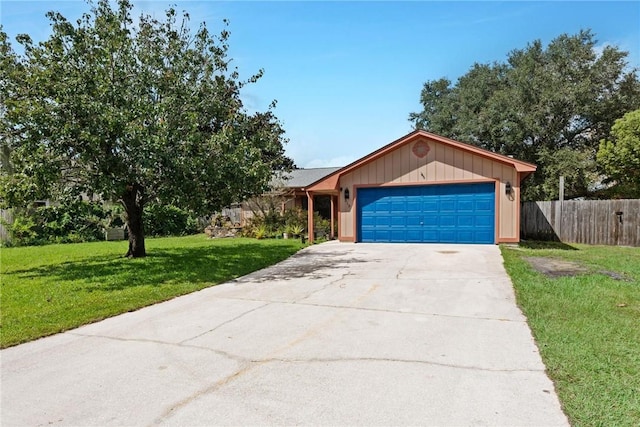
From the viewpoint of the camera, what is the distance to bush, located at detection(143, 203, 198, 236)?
21.0 meters

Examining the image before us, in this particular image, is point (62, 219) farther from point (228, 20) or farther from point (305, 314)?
point (305, 314)

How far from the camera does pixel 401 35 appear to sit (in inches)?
447

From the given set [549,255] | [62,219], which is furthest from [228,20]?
[62,219]

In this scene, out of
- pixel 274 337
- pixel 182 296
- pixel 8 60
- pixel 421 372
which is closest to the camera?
pixel 421 372

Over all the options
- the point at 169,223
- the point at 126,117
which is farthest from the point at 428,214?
the point at 169,223

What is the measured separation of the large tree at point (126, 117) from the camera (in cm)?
818

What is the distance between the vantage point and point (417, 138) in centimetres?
1471

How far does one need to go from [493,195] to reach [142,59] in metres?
11.6

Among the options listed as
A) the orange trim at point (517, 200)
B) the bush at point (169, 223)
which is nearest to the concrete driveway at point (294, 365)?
the orange trim at point (517, 200)

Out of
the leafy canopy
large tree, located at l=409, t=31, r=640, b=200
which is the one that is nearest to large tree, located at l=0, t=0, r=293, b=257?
the leafy canopy

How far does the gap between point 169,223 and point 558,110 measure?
21604 millimetres

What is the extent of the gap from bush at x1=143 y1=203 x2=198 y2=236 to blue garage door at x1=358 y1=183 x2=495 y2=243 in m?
10.1

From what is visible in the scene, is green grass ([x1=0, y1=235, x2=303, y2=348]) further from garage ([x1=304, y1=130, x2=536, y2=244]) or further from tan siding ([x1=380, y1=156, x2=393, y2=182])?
tan siding ([x1=380, y1=156, x2=393, y2=182])

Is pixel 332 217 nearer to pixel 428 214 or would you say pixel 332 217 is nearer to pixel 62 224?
pixel 428 214
